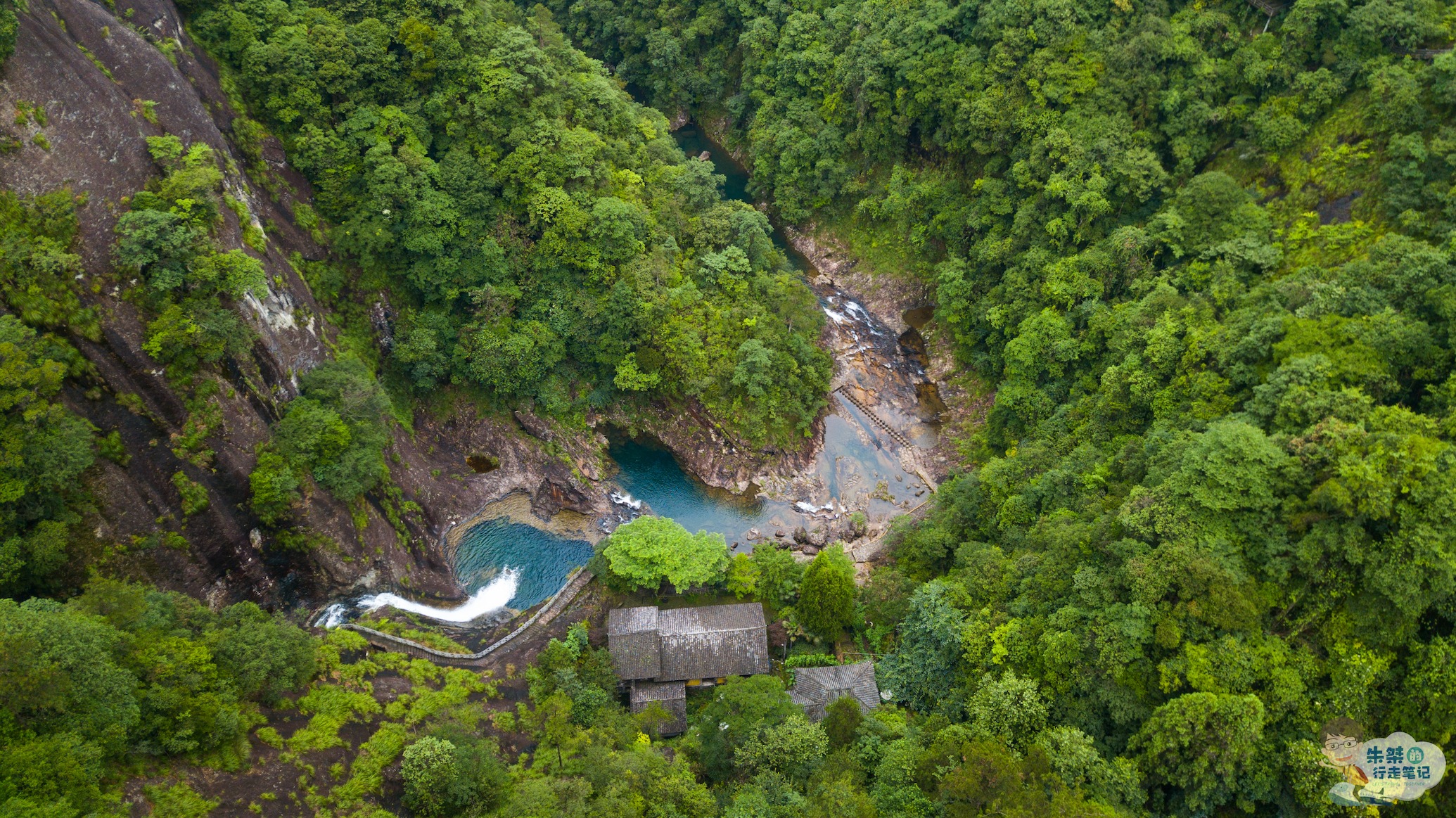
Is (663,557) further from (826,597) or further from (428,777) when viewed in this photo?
(428,777)

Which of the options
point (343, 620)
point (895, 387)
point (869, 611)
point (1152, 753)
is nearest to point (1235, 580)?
point (1152, 753)

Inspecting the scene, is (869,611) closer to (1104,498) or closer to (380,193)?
(1104,498)

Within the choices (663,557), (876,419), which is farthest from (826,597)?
(876,419)

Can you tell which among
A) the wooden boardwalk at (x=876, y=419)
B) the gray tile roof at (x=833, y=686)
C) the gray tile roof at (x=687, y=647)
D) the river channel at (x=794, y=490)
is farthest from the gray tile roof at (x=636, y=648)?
the wooden boardwalk at (x=876, y=419)

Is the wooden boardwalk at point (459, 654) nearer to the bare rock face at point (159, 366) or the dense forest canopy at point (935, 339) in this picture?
the dense forest canopy at point (935, 339)

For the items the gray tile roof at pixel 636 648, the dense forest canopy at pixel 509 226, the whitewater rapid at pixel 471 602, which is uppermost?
the dense forest canopy at pixel 509 226
